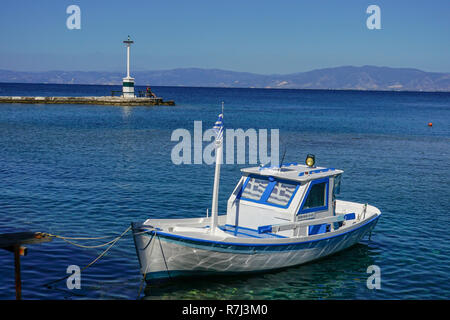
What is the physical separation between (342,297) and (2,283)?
34.4ft

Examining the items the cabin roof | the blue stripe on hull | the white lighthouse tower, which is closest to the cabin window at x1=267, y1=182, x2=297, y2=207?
the cabin roof

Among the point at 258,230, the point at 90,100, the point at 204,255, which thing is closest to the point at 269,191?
the point at 258,230

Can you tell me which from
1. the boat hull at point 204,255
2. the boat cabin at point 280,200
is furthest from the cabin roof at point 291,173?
the boat hull at point 204,255

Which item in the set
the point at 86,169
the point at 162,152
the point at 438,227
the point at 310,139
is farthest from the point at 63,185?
the point at 310,139

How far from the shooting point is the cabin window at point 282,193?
54.0 feet

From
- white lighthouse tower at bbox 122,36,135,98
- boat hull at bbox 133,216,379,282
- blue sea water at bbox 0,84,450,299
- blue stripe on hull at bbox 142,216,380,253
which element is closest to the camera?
blue stripe on hull at bbox 142,216,380,253

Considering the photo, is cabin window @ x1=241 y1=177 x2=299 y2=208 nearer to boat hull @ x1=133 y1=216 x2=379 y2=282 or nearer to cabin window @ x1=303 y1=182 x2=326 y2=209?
cabin window @ x1=303 y1=182 x2=326 y2=209

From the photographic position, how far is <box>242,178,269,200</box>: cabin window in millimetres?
16828

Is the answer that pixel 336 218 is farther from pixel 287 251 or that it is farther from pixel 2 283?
pixel 2 283

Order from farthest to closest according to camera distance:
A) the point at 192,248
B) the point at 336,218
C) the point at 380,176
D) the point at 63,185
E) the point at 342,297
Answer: the point at 380,176 < the point at 63,185 < the point at 336,218 < the point at 342,297 < the point at 192,248

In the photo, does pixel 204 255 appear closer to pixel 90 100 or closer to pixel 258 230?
pixel 258 230

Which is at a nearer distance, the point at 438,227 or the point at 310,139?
the point at 438,227

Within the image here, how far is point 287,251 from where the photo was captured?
611 inches

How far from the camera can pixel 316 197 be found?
55.9 ft
